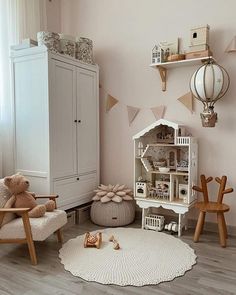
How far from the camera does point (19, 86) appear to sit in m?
3.03

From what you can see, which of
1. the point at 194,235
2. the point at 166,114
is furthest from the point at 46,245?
the point at 166,114

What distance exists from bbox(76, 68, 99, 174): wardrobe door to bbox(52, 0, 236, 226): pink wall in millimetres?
208

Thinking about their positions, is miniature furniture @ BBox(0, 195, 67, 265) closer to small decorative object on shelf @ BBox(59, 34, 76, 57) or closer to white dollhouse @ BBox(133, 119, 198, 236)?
white dollhouse @ BBox(133, 119, 198, 236)

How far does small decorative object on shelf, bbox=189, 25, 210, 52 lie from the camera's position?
2789 mm

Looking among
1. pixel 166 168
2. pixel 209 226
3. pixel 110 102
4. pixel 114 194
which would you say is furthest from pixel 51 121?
pixel 209 226

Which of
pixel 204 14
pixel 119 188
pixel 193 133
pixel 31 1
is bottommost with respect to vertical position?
pixel 119 188

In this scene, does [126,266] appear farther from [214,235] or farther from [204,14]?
[204,14]

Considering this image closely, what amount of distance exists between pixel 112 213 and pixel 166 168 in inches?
31.5

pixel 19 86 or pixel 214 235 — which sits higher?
pixel 19 86

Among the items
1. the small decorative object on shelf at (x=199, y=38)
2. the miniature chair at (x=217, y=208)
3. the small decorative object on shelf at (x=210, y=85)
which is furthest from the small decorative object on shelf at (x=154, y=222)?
the small decorative object on shelf at (x=199, y=38)

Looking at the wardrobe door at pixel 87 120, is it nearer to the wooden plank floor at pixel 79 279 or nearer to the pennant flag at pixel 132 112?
the pennant flag at pixel 132 112

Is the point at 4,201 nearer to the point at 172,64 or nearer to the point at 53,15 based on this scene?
the point at 172,64

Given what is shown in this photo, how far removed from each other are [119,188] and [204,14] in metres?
2.14

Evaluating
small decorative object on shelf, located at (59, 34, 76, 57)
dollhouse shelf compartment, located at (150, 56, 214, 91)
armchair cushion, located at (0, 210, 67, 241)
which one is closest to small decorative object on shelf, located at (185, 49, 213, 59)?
dollhouse shelf compartment, located at (150, 56, 214, 91)
